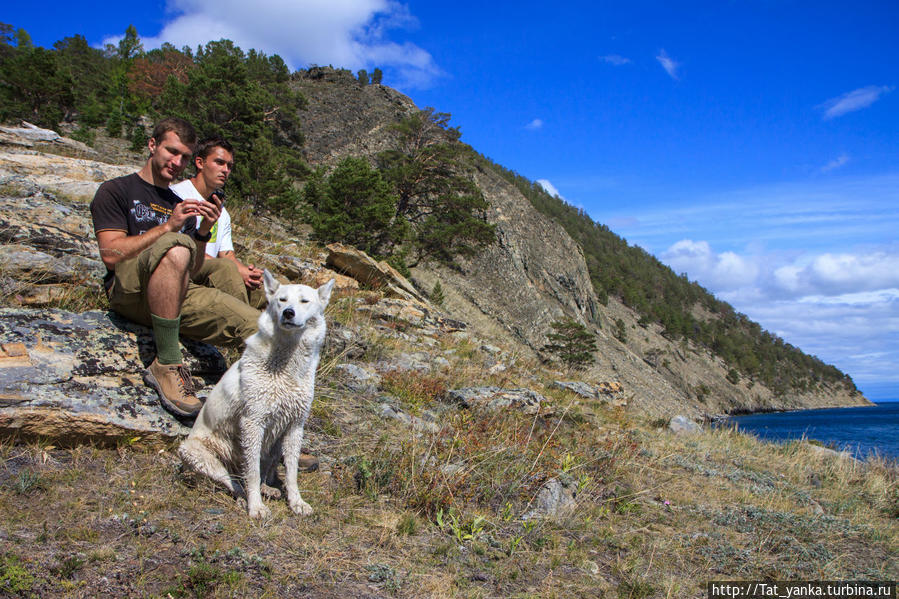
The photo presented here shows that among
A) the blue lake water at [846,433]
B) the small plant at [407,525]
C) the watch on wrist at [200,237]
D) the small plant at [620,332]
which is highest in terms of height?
the small plant at [620,332]

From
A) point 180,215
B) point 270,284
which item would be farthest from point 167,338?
point 270,284

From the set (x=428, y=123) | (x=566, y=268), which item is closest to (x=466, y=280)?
(x=428, y=123)

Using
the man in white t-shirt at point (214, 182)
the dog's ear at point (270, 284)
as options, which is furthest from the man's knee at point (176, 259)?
the man in white t-shirt at point (214, 182)

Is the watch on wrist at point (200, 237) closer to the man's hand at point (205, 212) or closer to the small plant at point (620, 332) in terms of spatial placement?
the man's hand at point (205, 212)

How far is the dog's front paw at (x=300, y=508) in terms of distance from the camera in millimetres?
3010

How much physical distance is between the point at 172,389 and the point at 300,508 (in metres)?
1.38

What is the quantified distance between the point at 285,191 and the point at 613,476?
16.9 meters

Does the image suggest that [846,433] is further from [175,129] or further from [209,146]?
[175,129]

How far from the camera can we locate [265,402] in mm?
2889

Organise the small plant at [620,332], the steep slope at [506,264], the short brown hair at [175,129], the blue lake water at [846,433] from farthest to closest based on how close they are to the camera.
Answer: the small plant at [620,332], the steep slope at [506,264], the blue lake water at [846,433], the short brown hair at [175,129]

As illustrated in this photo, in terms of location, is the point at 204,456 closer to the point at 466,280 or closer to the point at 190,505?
the point at 190,505

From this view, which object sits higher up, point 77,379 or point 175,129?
point 175,129

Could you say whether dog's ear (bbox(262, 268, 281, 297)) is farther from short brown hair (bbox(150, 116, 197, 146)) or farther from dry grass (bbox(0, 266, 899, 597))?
A: short brown hair (bbox(150, 116, 197, 146))

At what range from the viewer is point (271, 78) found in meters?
39.0
